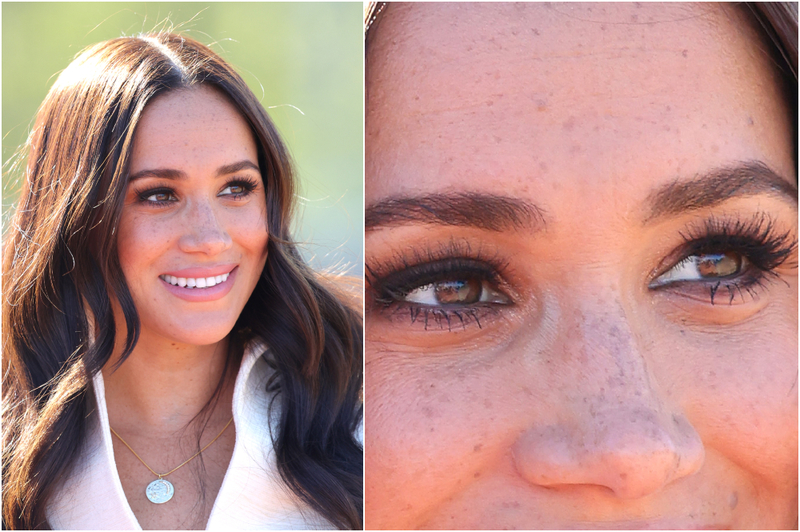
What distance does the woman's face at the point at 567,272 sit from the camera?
46.9 inches

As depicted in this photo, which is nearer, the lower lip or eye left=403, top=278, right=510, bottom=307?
eye left=403, top=278, right=510, bottom=307

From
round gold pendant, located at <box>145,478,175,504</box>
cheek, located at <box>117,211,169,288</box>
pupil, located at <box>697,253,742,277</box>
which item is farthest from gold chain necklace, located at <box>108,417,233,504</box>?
pupil, located at <box>697,253,742,277</box>

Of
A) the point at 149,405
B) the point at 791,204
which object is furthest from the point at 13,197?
the point at 791,204

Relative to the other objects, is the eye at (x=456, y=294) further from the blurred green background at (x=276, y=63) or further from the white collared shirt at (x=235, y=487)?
the white collared shirt at (x=235, y=487)

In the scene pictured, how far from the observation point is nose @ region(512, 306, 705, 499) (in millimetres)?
1148

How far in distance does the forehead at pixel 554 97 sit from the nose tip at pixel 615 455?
414 mm

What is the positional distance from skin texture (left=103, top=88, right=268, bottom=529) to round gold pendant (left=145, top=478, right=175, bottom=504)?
0.04 feet

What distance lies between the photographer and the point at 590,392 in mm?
1190

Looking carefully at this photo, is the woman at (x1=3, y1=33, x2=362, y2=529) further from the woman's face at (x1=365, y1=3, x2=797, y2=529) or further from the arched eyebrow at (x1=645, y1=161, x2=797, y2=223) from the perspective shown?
the arched eyebrow at (x1=645, y1=161, x2=797, y2=223)

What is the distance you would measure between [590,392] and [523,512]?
240 mm

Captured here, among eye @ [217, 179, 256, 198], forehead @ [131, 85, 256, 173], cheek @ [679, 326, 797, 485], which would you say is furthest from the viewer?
eye @ [217, 179, 256, 198]

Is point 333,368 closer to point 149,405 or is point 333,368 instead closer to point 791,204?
point 149,405

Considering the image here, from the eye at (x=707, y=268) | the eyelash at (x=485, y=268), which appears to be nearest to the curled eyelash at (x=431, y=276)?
the eyelash at (x=485, y=268)

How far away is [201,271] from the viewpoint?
1454 mm
